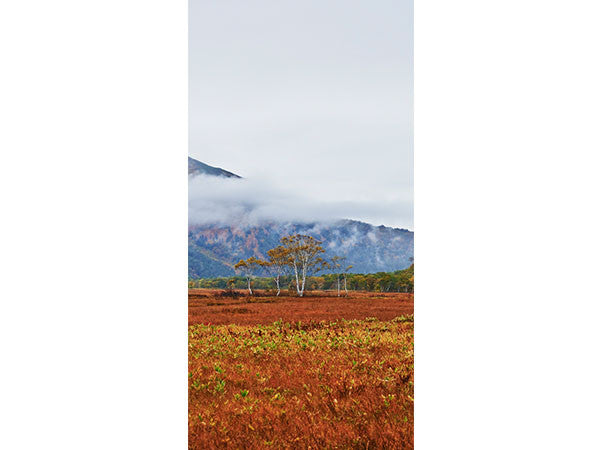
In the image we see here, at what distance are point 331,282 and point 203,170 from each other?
4.74 ft

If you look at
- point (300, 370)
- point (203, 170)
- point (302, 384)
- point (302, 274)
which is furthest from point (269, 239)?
point (302, 384)

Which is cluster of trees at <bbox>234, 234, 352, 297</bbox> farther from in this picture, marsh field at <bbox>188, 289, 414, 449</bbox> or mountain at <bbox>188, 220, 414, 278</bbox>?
marsh field at <bbox>188, 289, 414, 449</bbox>

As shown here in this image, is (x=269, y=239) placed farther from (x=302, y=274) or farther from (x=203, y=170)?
(x=203, y=170)

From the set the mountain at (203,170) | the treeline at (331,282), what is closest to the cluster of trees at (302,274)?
the treeline at (331,282)

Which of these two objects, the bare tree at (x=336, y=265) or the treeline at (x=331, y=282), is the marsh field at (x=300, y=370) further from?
the bare tree at (x=336, y=265)

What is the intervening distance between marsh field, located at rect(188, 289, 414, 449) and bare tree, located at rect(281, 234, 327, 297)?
0.20 metres

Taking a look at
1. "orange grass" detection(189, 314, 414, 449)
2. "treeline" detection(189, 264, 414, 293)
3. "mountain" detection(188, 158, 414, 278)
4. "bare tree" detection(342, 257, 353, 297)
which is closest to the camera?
"orange grass" detection(189, 314, 414, 449)

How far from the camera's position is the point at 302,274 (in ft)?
13.5

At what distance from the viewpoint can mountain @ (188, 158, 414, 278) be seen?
12.6ft

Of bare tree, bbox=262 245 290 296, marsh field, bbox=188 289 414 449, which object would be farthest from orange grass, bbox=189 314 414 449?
bare tree, bbox=262 245 290 296

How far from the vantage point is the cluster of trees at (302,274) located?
3.90 m
